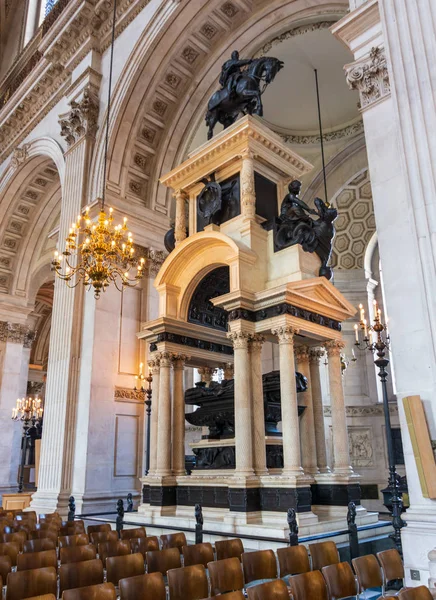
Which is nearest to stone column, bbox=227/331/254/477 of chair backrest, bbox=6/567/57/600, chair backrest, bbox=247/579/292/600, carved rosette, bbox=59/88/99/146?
chair backrest, bbox=6/567/57/600

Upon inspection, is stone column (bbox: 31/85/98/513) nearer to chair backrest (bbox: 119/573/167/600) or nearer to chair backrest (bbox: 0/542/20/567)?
chair backrest (bbox: 0/542/20/567)

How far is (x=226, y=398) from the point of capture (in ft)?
28.9

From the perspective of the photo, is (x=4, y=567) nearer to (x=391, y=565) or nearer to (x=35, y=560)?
(x=35, y=560)

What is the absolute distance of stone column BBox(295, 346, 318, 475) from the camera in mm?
8461

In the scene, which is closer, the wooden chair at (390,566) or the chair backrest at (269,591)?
the chair backrest at (269,591)

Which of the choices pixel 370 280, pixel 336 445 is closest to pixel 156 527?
pixel 336 445

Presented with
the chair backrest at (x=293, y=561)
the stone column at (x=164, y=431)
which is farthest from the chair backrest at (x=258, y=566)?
the stone column at (x=164, y=431)

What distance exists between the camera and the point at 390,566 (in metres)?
4.31

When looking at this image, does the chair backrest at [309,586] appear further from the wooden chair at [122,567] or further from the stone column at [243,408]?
the stone column at [243,408]

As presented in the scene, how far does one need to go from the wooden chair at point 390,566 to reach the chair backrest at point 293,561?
691 millimetres

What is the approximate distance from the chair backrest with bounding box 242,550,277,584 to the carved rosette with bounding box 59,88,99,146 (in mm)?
11343

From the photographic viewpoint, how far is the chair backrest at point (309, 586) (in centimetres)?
360

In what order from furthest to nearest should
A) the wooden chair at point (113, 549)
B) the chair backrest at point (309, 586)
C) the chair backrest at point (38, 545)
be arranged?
the chair backrest at point (38, 545) < the wooden chair at point (113, 549) < the chair backrest at point (309, 586)


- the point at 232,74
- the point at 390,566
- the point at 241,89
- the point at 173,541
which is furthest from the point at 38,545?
the point at 232,74
